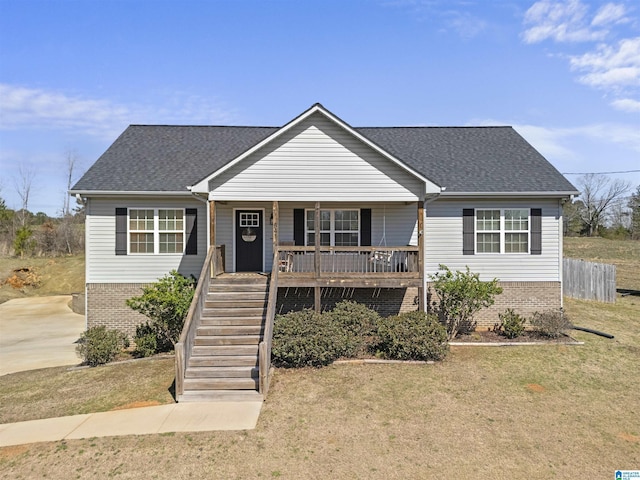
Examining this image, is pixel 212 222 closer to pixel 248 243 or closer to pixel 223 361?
pixel 248 243

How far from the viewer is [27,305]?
23516mm

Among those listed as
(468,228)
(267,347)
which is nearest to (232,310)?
(267,347)

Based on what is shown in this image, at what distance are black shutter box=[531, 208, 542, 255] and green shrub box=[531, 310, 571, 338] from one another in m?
2.28

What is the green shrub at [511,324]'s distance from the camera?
11949 mm

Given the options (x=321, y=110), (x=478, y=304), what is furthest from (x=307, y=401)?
(x=321, y=110)

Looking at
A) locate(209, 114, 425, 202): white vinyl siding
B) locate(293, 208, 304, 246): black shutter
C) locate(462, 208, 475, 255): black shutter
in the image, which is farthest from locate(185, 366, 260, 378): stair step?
locate(462, 208, 475, 255): black shutter

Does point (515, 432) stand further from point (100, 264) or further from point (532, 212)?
point (100, 264)

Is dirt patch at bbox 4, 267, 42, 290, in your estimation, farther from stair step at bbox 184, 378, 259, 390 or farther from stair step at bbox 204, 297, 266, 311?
stair step at bbox 184, 378, 259, 390

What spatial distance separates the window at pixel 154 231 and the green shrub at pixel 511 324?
10.7 m

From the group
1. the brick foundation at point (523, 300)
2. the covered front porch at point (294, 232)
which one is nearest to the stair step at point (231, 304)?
the covered front porch at point (294, 232)

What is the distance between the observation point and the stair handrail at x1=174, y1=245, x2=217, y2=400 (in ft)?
25.9

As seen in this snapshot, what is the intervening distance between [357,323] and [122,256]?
7998 millimetres

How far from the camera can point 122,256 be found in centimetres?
1276

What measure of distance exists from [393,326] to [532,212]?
6.72 meters
